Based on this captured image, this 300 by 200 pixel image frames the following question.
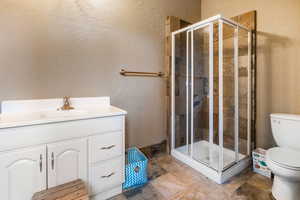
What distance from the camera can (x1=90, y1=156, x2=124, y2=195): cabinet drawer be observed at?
4.62ft

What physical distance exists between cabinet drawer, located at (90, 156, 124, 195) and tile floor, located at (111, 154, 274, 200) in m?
0.17

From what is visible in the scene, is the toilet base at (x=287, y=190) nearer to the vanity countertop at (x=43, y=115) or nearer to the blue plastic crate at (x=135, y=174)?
the blue plastic crate at (x=135, y=174)

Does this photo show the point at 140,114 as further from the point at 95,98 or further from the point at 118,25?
the point at 118,25

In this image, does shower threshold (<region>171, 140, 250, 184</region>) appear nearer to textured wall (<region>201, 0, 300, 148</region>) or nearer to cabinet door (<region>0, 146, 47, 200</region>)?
textured wall (<region>201, 0, 300, 148</region>)

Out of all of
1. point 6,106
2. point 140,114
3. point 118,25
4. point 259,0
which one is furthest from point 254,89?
point 6,106

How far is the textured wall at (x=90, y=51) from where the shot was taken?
1.45 meters

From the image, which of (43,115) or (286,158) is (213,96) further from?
(43,115)

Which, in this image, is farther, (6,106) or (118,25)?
(118,25)

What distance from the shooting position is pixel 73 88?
1.73 m

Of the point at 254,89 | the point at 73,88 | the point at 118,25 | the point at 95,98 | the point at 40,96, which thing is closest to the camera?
the point at 40,96

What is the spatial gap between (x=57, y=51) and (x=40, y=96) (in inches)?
19.6

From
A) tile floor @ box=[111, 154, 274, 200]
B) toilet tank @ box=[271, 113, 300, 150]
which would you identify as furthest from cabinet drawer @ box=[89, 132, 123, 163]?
toilet tank @ box=[271, 113, 300, 150]

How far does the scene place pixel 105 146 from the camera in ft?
4.74

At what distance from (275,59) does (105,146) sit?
2.33 meters
